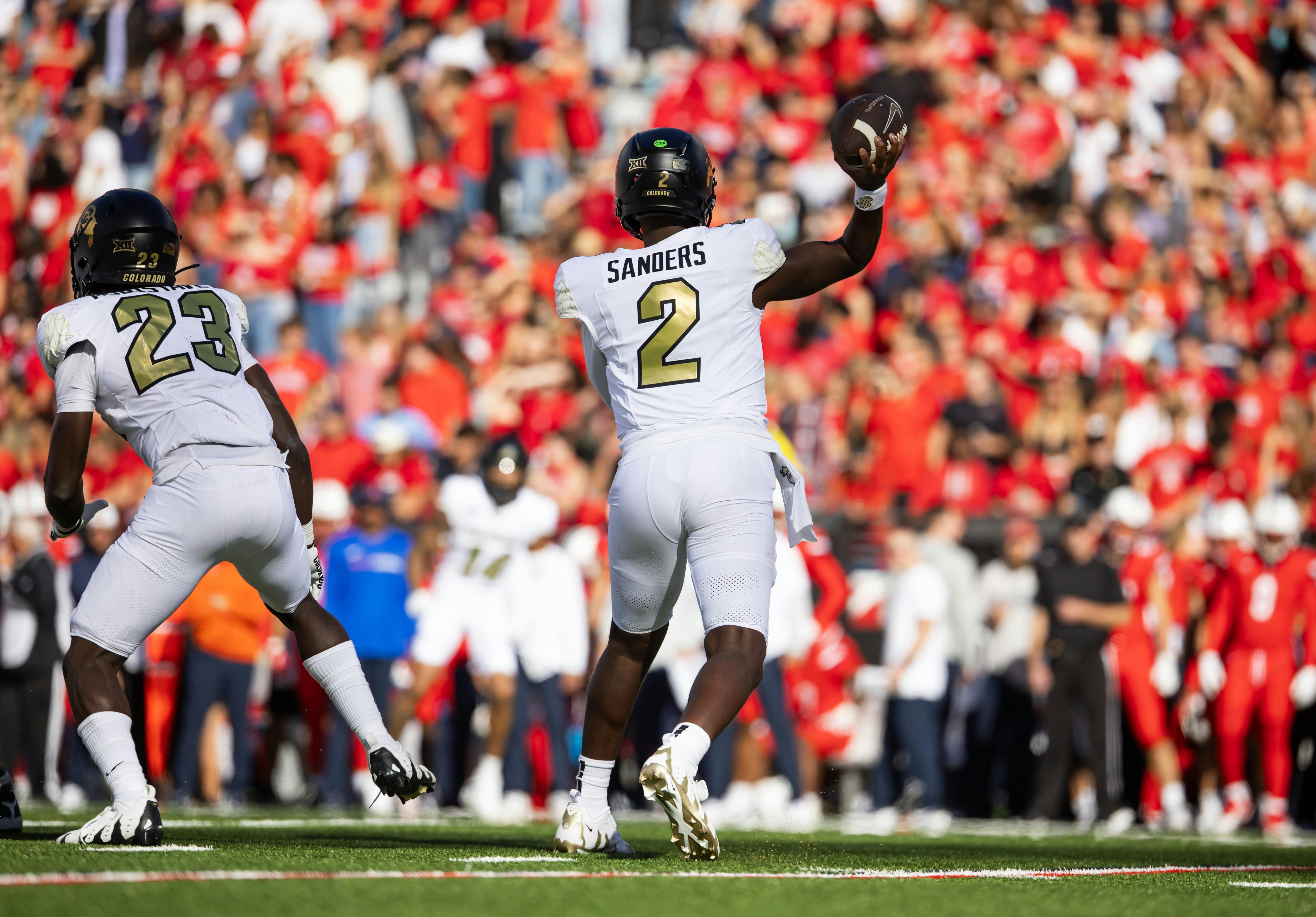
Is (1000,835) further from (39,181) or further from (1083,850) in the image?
(39,181)

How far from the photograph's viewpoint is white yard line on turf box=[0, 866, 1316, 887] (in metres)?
4.48

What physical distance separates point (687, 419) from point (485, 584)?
5.40m

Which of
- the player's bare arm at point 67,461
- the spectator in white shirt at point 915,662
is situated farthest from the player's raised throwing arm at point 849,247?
the spectator in white shirt at point 915,662

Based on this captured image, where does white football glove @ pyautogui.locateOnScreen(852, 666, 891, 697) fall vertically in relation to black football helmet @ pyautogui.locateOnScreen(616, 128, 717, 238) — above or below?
below

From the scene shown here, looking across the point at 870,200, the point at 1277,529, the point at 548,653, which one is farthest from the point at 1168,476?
the point at 870,200

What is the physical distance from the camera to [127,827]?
18.1 ft

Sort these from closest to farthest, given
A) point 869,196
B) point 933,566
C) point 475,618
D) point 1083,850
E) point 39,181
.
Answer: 1. point 869,196
2. point 1083,850
3. point 475,618
4. point 933,566
5. point 39,181

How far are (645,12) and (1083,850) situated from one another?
516 inches

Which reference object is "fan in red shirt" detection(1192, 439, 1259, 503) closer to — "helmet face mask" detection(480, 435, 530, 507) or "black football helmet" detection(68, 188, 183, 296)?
"helmet face mask" detection(480, 435, 530, 507)

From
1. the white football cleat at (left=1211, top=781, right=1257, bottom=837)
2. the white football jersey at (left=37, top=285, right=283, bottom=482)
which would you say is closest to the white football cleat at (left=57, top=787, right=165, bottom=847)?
the white football jersey at (left=37, top=285, right=283, bottom=482)

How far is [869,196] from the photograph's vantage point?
555 cm

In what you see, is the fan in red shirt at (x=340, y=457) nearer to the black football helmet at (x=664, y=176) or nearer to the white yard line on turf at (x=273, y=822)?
the white yard line on turf at (x=273, y=822)

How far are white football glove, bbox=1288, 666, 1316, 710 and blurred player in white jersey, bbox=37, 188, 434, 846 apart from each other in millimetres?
7297

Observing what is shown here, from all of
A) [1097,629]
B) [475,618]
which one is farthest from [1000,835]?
[475,618]
